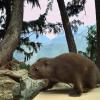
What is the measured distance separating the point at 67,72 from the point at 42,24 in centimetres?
1142

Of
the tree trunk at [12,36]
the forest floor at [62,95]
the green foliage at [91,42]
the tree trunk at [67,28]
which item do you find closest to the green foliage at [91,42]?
the green foliage at [91,42]

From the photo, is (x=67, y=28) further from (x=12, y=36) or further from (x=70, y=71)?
(x=70, y=71)

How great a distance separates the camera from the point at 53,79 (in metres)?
5.28

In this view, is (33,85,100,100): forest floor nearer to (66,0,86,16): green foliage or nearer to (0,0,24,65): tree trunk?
(0,0,24,65): tree trunk

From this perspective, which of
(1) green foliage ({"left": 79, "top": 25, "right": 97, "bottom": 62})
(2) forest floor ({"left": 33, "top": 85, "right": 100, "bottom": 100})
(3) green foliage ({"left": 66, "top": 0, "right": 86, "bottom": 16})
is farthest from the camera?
(3) green foliage ({"left": 66, "top": 0, "right": 86, "bottom": 16})

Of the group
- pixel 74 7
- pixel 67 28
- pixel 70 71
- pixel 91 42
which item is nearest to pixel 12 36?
pixel 67 28

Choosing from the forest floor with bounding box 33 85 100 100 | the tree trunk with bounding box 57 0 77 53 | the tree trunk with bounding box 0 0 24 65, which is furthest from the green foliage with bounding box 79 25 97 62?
the forest floor with bounding box 33 85 100 100

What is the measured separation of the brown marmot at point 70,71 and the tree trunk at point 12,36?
4780 millimetres

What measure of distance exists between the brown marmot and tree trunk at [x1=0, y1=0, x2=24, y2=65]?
4.78 metres

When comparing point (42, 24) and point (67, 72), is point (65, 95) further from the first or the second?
point (42, 24)

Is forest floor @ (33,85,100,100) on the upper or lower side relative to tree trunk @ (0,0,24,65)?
lower

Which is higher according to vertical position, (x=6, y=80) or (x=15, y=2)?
(x=15, y=2)

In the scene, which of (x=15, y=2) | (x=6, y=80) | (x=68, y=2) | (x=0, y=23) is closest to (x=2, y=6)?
(x=0, y=23)

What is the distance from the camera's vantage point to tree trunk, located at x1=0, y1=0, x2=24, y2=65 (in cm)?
1057
